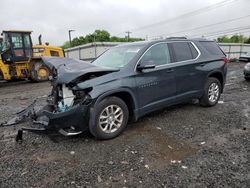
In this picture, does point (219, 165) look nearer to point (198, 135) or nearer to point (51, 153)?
point (198, 135)

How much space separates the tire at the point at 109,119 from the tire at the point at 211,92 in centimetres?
256

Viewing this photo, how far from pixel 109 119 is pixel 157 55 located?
1.75 meters

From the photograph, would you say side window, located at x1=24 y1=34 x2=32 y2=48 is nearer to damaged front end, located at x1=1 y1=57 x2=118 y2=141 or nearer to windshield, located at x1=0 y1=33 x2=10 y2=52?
windshield, located at x1=0 y1=33 x2=10 y2=52

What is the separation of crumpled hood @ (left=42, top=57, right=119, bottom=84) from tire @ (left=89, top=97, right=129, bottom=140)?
1.80ft

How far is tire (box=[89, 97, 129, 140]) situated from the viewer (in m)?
3.87

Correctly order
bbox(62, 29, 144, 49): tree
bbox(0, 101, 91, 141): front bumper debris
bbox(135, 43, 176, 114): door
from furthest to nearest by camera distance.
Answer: bbox(62, 29, 144, 49): tree → bbox(135, 43, 176, 114): door → bbox(0, 101, 91, 141): front bumper debris

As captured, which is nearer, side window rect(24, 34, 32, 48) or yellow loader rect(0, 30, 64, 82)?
yellow loader rect(0, 30, 64, 82)

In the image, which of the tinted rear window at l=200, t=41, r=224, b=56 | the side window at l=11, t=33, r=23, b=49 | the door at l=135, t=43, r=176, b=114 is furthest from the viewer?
the side window at l=11, t=33, r=23, b=49

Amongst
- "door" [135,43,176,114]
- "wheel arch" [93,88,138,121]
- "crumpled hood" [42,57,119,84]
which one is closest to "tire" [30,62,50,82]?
"crumpled hood" [42,57,119,84]

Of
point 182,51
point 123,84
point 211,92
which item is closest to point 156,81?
point 123,84

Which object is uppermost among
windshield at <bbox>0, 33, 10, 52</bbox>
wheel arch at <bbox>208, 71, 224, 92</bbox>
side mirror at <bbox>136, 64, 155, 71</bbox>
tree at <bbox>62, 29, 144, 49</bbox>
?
tree at <bbox>62, 29, 144, 49</bbox>

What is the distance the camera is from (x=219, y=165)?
3.24 meters

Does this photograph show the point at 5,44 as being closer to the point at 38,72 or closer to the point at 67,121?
the point at 38,72

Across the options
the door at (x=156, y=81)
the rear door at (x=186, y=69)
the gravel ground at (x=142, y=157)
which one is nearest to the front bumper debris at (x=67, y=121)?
the gravel ground at (x=142, y=157)
